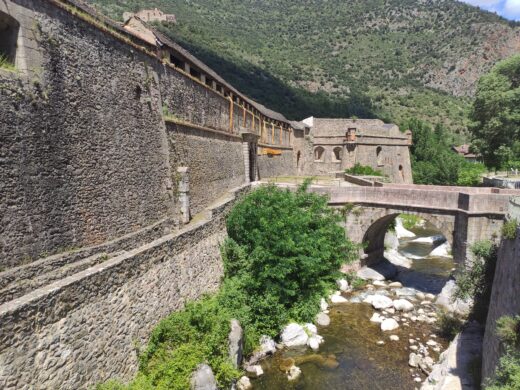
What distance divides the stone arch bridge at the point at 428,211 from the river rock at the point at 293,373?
31.2ft

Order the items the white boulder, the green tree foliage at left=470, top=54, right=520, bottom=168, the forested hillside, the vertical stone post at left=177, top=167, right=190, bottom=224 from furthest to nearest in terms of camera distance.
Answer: the forested hillside < the green tree foliage at left=470, top=54, right=520, bottom=168 < the white boulder < the vertical stone post at left=177, top=167, right=190, bottom=224

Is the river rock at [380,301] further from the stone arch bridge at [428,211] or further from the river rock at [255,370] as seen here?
the river rock at [255,370]

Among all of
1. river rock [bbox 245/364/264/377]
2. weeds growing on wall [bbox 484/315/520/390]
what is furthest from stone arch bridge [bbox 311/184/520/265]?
weeds growing on wall [bbox 484/315/520/390]

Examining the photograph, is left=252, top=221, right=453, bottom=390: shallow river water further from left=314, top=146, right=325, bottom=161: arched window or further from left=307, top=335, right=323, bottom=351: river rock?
left=314, top=146, right=325, bottom=161: arched window

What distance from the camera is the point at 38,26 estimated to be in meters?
8.16

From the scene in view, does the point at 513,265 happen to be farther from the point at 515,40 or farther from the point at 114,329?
the point at 515,40

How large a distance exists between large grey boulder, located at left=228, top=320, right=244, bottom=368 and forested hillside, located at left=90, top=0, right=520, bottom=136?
4804 cm

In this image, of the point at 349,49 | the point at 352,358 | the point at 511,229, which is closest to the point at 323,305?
the point at 352,358

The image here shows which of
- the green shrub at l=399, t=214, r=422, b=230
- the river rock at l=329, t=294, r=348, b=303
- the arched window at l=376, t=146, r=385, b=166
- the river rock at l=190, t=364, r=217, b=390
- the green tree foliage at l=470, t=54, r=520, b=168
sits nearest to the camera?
the river rock at l=190, t=364, r=217, b=390

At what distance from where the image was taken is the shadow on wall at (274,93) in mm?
55719

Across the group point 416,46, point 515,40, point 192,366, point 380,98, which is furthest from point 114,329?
point 515,40

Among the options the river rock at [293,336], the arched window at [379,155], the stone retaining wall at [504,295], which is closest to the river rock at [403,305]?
the river rock at [293,336]

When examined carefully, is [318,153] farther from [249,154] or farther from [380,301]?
[380,301]

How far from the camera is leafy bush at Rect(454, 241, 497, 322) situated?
12.8 meters
